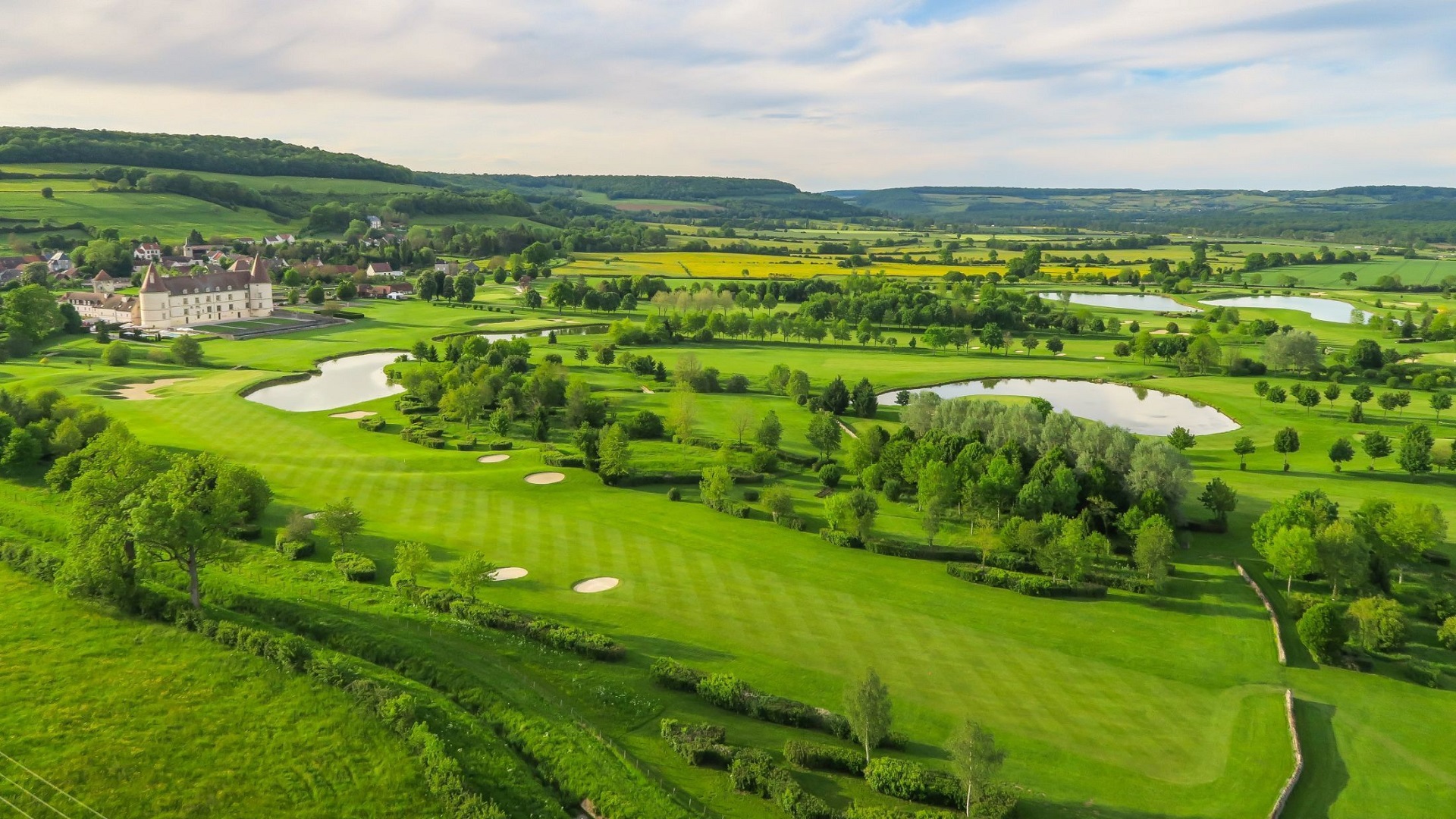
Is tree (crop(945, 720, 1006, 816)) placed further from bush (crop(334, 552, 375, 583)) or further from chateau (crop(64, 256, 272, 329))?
chateau (crop(64, 256, 272, 329))

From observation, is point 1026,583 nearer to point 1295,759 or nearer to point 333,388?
point 1295,759

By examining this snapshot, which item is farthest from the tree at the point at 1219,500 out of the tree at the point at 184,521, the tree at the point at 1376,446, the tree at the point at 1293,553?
the tree at the point at 184,521

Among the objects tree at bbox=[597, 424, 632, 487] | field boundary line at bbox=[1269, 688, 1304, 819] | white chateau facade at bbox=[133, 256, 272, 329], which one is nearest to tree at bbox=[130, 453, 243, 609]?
tree at bbox=[597, 424, 632, 487]

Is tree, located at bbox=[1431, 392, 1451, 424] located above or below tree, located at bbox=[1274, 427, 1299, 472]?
above

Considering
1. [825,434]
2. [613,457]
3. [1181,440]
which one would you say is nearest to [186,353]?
[613,457]

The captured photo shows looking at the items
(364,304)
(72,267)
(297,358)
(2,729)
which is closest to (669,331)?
(297,358)

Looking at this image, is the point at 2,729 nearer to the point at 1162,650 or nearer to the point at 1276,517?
the point at 1162,650
